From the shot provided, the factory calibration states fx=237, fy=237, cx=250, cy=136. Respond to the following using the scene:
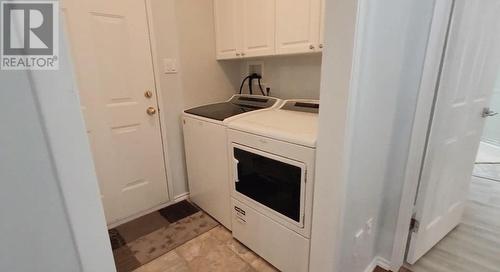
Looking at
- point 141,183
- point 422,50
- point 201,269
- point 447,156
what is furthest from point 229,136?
point 447,156

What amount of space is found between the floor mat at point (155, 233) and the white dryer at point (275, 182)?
449mm

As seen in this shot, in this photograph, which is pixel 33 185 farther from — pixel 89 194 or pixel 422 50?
pixel 422 50

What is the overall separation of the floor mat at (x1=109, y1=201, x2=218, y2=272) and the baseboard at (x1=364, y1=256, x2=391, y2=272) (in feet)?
4.07

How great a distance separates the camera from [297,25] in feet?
5.63

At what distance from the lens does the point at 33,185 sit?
0.44 meters

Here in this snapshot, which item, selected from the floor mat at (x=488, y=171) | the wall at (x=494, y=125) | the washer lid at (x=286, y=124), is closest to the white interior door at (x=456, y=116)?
the washer lid at (x=286, y=124)

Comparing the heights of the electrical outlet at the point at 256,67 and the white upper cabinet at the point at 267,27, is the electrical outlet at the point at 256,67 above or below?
below

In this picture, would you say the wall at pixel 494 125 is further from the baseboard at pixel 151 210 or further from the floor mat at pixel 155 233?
the baseboard at pixel 151 210

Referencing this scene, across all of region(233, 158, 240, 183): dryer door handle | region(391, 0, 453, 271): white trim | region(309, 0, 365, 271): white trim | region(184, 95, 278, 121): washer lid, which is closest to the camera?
region(309, 0, 365, 271): white trim

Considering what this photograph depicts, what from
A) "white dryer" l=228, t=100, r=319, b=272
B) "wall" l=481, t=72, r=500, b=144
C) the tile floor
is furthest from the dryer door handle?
"wall" l=481, t=72, r=500, b=144

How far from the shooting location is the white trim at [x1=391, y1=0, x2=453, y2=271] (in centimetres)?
124

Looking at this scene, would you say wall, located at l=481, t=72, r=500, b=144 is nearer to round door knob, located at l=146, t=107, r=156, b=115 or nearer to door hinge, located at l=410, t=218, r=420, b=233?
door hinge, located at l=410, t=218, r=420, b=233

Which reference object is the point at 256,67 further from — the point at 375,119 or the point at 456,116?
the point at 456,116

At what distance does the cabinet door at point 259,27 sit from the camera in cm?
188
